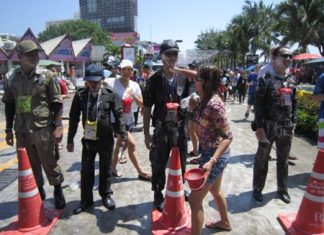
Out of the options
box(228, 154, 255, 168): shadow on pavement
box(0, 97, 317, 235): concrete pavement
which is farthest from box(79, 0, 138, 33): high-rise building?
box(0, 97, 317, 235): concrete pavement

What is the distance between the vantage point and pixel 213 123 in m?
3.31

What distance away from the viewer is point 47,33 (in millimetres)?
95375

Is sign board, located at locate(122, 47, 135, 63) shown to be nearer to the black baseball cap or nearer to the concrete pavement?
the concrete pavement

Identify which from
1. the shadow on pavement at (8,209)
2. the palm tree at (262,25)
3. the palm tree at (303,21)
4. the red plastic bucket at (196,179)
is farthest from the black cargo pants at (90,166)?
the palm tree at (262,25)

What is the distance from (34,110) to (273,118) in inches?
120

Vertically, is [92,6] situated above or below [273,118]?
above

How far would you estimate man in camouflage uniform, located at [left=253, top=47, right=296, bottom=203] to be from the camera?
4539mm

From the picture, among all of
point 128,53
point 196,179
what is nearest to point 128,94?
point 196,179

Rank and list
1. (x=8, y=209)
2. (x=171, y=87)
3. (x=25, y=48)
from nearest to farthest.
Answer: (x=25, y=48) → (x=171, y=87) → (x=8, y=209)

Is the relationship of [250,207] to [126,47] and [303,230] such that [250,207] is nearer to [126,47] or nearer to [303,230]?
[303,230]

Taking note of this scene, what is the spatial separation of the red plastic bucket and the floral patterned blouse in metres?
0.38

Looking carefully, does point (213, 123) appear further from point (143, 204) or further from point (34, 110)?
point (34, 110)

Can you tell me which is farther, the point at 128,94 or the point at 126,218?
the point at 128,94

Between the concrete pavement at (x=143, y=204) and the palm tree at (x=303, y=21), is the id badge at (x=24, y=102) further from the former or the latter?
the palm tree at (x=303, y=21)
